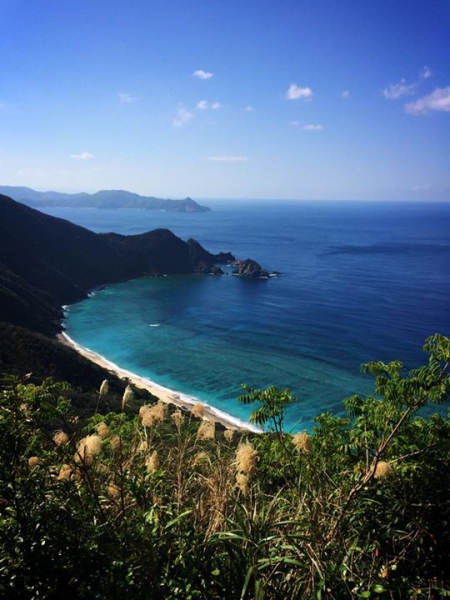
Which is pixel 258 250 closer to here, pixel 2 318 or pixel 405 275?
pixel 405 275

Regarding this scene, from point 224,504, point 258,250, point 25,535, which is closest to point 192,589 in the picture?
point 224,504

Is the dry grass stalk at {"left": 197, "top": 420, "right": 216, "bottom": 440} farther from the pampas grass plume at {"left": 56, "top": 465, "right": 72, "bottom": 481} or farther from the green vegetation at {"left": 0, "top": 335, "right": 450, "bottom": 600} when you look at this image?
the pampas grass plume at {"left": 56, "top": 465, "right": 72, "bottom": 481}

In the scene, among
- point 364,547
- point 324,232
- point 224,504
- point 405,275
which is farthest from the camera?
point 324,232

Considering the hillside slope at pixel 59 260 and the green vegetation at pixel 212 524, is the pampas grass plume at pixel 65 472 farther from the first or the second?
the hillside slope at pixel 59 260

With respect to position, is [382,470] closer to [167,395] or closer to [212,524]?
[212,524]

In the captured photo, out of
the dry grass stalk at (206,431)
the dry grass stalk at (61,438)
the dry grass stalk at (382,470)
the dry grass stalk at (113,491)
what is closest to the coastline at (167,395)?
the dry grass stalk at (206,431)

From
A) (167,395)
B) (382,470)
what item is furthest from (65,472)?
(167,395)
